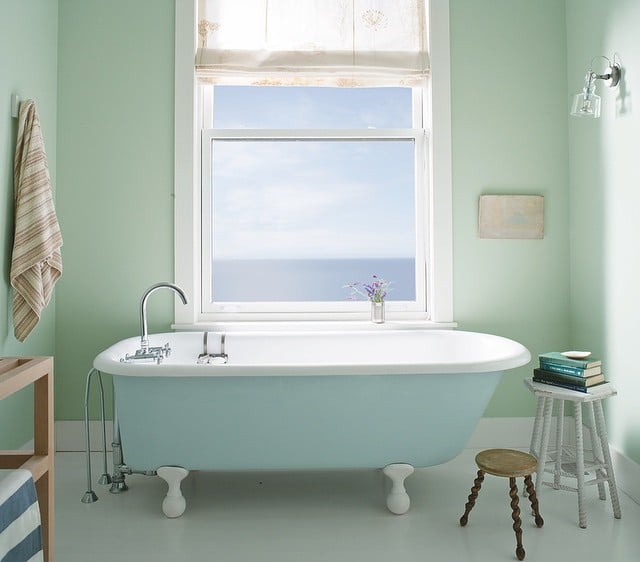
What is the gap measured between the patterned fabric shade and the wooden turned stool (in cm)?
199

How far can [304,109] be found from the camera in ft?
10.7

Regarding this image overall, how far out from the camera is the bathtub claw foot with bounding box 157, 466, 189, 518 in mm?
2258

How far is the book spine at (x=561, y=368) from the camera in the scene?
2289mm

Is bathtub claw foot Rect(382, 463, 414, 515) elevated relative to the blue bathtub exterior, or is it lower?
lower

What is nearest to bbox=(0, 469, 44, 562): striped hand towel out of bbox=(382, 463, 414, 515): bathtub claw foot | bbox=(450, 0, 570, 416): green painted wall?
bbox=(382, 463, 414, 515): bathtub claw foot

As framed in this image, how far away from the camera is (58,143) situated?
304 centimetres

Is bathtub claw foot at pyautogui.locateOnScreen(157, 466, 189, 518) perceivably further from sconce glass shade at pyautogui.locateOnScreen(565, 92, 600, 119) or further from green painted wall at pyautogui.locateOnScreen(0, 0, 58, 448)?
sconce glass shade at pyautogui.locateOnScreen(565, 92, 600, 119)

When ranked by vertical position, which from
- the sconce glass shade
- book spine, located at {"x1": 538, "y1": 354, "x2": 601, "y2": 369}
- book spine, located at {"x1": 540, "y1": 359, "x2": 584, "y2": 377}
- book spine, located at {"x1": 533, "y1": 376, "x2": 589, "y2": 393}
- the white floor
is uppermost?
the sconce glass shade

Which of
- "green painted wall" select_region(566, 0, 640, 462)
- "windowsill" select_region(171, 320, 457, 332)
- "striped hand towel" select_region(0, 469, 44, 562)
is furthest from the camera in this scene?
"windowsill" select_region(171, 320, 457, 332)

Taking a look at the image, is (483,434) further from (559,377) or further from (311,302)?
(311,302)

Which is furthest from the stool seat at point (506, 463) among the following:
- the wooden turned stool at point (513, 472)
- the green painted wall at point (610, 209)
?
the green painted wall at point (610, 209)

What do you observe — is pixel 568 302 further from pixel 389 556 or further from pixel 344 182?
pixel 389 556

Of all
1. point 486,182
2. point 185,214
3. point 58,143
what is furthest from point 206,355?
point 486,182

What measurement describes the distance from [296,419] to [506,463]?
0.78 m
